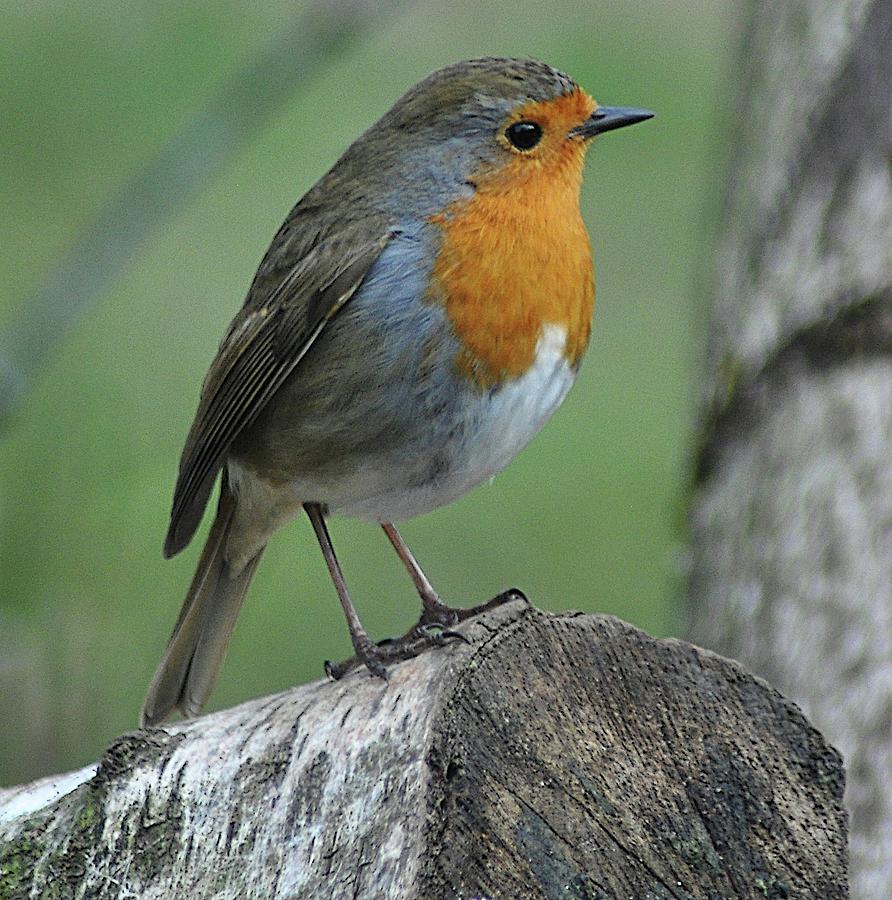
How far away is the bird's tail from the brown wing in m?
0.13

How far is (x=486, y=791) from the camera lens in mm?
1886

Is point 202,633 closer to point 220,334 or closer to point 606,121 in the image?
point 606,121

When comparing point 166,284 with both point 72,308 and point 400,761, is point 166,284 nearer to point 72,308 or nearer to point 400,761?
point 72,308

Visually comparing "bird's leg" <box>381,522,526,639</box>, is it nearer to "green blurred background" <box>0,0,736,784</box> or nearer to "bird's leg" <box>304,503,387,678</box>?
"bird's leg" <box>304,503,387,678</box>

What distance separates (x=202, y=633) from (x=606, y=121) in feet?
4.35

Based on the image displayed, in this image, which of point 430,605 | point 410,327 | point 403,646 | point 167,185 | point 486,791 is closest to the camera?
point 486,791

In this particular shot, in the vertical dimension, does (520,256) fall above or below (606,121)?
below

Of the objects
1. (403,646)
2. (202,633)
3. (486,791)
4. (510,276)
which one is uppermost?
(510,276)

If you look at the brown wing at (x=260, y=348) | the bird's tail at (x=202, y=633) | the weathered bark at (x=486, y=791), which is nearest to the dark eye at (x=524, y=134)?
the brown wing at (x=260, y=348)

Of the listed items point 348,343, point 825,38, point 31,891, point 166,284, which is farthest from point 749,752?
point 166,284

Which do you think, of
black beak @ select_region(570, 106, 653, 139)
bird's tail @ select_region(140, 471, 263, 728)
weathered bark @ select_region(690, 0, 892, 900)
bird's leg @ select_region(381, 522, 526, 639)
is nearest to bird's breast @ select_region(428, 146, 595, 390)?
black beak @ select_region(570, 106, 653, 139)

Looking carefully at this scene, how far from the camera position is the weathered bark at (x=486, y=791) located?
189 cm

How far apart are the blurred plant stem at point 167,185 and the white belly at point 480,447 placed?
2.91 ft

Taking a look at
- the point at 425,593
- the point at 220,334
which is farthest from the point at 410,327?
the point at 220,334
